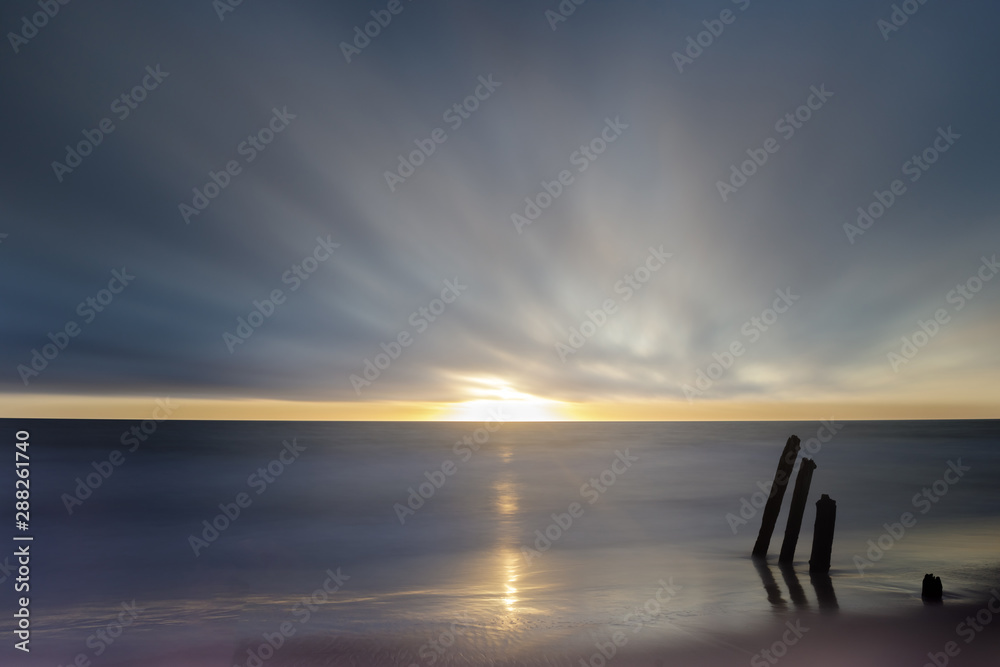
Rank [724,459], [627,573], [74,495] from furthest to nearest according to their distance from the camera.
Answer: [724,459] < [74,495] < [627,573]

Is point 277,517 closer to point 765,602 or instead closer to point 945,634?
point 765,602

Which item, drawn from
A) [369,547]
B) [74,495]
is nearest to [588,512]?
[369,547]

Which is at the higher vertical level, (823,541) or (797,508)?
(797,508)

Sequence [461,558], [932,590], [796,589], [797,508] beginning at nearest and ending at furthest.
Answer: [932,590], [796,589], [797,508], [461,558]

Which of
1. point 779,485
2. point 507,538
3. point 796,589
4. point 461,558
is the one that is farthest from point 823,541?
point 507,538

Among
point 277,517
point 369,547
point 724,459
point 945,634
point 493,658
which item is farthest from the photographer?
point 724,459

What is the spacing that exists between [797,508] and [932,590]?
3707 millimetres

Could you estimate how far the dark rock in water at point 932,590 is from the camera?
14.4m

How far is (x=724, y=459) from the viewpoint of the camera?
81812 mm

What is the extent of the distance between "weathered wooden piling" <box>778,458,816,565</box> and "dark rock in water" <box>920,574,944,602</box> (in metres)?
3.30

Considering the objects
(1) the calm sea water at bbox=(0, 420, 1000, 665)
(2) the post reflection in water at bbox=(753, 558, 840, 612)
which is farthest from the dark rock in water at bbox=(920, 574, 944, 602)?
(2) the post reflection in water at bbox=(753, 558, 840, 612)

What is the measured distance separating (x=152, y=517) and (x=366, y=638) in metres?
26.3

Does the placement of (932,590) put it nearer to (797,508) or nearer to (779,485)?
(797,508)

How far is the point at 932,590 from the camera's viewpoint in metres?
14.5
